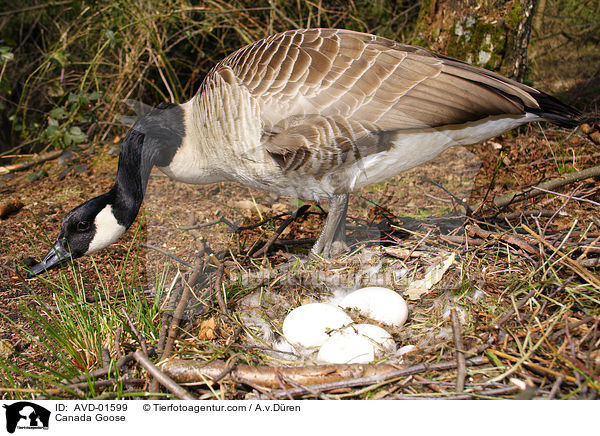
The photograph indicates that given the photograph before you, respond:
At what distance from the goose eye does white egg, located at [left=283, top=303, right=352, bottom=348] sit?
1.22m

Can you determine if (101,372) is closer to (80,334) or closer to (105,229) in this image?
(80,334)

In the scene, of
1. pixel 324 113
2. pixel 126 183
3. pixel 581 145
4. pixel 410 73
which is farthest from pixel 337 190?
pixel 581 145

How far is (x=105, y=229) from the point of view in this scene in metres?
2.44

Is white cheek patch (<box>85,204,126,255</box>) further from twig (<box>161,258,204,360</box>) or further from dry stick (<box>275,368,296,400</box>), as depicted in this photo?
dry stick (<box>275,368,296,400</box>)

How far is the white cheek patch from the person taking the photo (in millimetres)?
2423

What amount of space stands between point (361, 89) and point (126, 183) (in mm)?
1351

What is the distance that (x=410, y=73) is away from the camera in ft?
7.32

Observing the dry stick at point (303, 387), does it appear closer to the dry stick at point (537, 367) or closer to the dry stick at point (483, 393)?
the dry stick at point (483, 393)

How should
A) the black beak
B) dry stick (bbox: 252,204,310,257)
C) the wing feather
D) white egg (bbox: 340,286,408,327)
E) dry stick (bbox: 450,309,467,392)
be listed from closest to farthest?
dry stick (bbox: 450,309,467,392) → white egg (bbox: 340,286,408,327) → the wing feather → the black beak → dry stick (bbox: 252,204,310,257)

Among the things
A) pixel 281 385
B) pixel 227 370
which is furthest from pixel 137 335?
pixel 281 385

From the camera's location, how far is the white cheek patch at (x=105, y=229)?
7.95 ft

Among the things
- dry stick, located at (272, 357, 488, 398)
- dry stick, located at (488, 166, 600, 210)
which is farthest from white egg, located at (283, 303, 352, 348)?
dry stick, located at (488, 166, 600, 210)

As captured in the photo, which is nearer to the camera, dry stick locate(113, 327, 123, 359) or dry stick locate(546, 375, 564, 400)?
dry stick locate(546, 375, 564, 400)

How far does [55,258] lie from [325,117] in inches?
61.6
